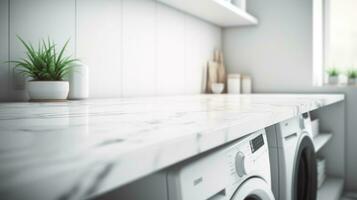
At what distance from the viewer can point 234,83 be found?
2.70 m

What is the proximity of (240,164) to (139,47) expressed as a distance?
123 cm

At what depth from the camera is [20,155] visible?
13.2 inches

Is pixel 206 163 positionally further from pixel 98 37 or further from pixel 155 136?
pixel 98 37

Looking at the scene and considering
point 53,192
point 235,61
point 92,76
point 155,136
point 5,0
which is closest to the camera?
point 53,192

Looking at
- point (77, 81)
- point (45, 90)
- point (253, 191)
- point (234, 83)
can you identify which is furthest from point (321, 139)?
point (45, 90)

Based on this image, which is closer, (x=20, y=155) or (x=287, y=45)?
(x=20, y=155)

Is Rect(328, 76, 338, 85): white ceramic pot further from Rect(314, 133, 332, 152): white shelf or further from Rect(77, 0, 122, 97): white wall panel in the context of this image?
Rect(77, 0, 122, 97): white wall panel

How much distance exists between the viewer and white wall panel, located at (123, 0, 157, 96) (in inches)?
69.9

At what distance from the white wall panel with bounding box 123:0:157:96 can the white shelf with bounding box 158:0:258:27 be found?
22cm

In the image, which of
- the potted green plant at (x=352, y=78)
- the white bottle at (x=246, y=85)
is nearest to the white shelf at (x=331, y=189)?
the potted green plant at (x=352, y=78)

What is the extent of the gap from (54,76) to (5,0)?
313mm

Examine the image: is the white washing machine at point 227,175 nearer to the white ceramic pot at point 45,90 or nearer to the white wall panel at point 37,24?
the white ceramic pot at point 45,90

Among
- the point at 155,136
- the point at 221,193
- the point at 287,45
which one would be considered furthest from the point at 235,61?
the point at 155,136

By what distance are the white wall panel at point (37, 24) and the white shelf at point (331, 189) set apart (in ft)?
5.74
